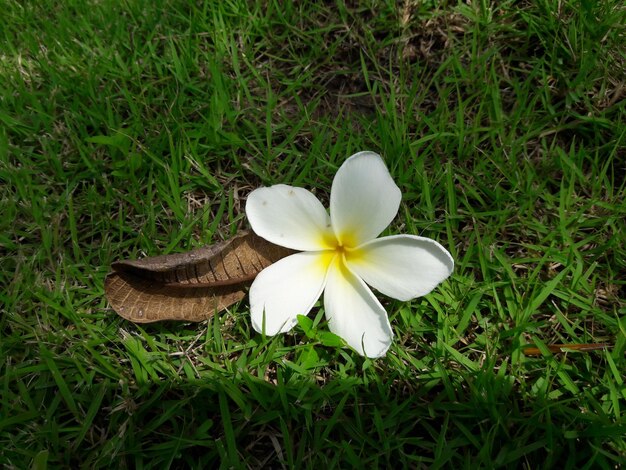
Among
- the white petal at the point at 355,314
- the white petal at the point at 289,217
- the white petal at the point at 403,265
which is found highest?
the white petal at the point at 289,217

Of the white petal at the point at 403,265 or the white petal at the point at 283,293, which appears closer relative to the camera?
the white petal at the point at 403,265

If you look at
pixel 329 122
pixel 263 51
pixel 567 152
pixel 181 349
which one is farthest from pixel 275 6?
pixel 181 349

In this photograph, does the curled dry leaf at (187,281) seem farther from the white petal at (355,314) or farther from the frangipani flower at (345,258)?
the white petal at (355,314)

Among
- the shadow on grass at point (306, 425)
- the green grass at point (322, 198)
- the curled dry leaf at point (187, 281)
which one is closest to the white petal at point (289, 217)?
the curled dry leaf at point (187, 281)

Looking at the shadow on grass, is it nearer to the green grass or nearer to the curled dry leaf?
the green grass

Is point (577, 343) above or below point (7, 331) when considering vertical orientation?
below

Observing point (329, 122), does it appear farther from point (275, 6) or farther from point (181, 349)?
point (181, 349)

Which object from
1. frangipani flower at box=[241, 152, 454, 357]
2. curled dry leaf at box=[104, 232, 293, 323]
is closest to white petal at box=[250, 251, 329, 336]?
frangipani flower at box=[241, 152, 454, 357]
